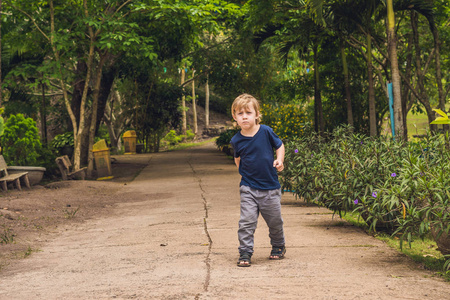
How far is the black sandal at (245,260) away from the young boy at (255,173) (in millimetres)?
140

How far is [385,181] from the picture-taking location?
570 centimetres

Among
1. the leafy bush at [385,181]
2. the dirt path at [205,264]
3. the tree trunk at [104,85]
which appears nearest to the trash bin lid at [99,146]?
the tree trunk at [104,85]

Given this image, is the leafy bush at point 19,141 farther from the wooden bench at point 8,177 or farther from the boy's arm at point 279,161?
the boy's arm at point 279,161

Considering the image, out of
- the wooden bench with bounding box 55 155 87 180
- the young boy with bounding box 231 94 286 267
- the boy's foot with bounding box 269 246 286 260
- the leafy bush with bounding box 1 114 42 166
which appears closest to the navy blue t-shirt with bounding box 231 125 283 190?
the young boy with bounding box 231 94 286 267

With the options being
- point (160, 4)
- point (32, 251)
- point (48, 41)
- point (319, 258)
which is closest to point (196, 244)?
point (319, 258)

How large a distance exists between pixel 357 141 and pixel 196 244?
2.77 m

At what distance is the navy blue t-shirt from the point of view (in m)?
5.00

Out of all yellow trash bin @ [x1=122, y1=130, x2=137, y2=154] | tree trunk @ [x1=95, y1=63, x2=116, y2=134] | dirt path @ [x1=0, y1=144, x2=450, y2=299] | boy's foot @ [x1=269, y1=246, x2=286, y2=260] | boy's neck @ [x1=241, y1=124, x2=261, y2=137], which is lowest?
dirt path @ [x1=0, y1=144, x2=450, y2=299]

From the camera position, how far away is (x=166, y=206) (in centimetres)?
923

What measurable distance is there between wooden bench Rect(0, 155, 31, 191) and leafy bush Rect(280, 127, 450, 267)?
6.17m

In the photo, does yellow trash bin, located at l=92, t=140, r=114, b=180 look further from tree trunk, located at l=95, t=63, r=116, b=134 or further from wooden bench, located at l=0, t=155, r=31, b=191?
tree trunk, located at l=95, t=63, r=116, b=134

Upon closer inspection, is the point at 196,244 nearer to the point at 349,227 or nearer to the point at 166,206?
the point at 349,227

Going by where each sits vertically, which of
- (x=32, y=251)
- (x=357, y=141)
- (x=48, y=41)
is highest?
(x=48, y=41)

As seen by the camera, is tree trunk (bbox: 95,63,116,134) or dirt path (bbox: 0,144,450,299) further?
tree trunk (bbox: 95,63,116,134)
